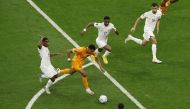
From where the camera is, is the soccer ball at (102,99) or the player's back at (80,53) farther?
the player's back at (80,53)

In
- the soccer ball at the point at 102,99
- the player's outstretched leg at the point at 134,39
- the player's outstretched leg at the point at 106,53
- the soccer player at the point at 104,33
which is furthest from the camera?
the player's outstretched leg at the point at 134,39

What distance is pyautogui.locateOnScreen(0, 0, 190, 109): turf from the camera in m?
24.3

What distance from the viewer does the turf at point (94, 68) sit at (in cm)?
2428

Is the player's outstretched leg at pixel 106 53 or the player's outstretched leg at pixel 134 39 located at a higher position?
the player's outstretched leg at pixel 134 39

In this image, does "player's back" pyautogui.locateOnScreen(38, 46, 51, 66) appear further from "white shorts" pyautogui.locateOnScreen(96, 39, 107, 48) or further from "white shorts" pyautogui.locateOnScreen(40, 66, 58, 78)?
"white shorts" pyautogui.locateOnScreen(96, 39, 107, 48)

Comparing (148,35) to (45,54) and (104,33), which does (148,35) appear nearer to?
(104,33)

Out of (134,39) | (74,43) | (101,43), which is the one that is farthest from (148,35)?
(74,43)

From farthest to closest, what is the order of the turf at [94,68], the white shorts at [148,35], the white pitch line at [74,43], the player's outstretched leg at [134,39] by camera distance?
the player's outstretched leg at [134,39] → the white shorts at [148,35] → the turf at [94,68] → the white pitch line at [74,43]

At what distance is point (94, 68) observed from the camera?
27359 millimetres

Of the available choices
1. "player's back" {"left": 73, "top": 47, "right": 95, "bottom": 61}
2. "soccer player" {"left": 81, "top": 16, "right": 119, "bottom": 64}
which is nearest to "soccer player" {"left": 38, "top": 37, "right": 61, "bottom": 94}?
"player's back" {"left": 73, "top": 47, "right": 95, "bottom": 61}

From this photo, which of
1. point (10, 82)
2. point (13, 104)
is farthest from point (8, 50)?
point (13, 104)

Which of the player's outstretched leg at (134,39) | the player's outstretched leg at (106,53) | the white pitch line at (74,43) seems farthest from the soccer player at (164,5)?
the player's outstretched leg at (106,53)

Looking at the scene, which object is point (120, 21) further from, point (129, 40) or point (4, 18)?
point (4, 18)

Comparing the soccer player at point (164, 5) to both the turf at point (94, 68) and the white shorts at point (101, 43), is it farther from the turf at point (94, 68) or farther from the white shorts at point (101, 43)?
the white shorts at point (101, 43)
